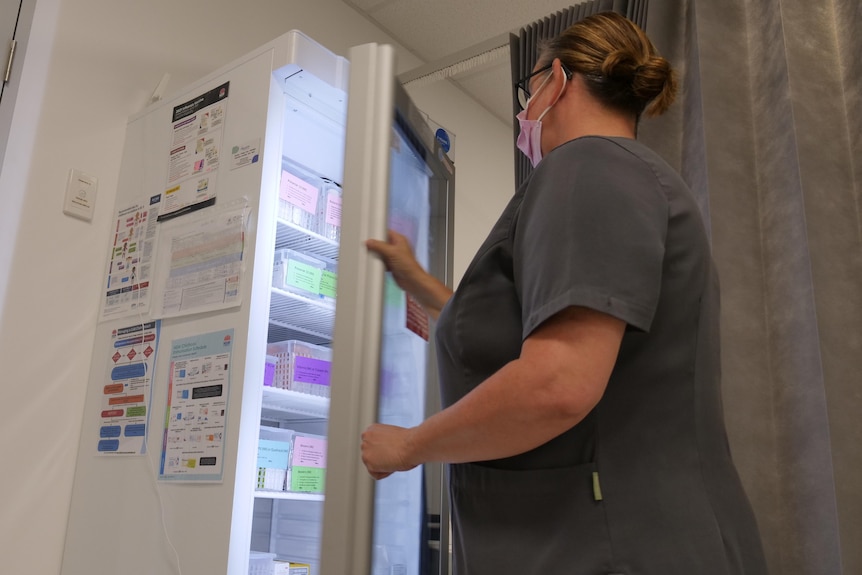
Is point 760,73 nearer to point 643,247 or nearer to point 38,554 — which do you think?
point 643,247

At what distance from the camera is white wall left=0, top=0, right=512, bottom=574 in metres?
1.95

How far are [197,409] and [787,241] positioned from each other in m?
1.42

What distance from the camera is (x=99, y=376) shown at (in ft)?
6.89

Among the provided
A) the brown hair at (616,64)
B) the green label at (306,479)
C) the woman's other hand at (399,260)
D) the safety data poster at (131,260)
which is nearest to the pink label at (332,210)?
the safety data poster at (131,260)

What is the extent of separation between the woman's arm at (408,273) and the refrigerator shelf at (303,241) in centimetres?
87

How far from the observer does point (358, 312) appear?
3.12 ft

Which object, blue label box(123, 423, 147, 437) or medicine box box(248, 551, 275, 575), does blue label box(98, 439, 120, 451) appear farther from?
medicine box box(248, 551, 275, 575)

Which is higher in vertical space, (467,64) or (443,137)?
(467,64)

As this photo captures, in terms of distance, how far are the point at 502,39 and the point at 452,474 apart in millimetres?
1660

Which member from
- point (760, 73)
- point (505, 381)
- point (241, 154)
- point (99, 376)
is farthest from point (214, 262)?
point (760, 73)

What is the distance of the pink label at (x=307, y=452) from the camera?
2.14 metres

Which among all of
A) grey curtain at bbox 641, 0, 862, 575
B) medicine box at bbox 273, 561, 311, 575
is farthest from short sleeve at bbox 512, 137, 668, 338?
medicine box at bbox 273, 561, 311, 575

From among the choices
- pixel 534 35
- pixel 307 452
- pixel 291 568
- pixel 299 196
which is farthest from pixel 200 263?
pixel 534 35

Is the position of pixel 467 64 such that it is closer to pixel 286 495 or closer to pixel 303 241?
pixel 303 241
